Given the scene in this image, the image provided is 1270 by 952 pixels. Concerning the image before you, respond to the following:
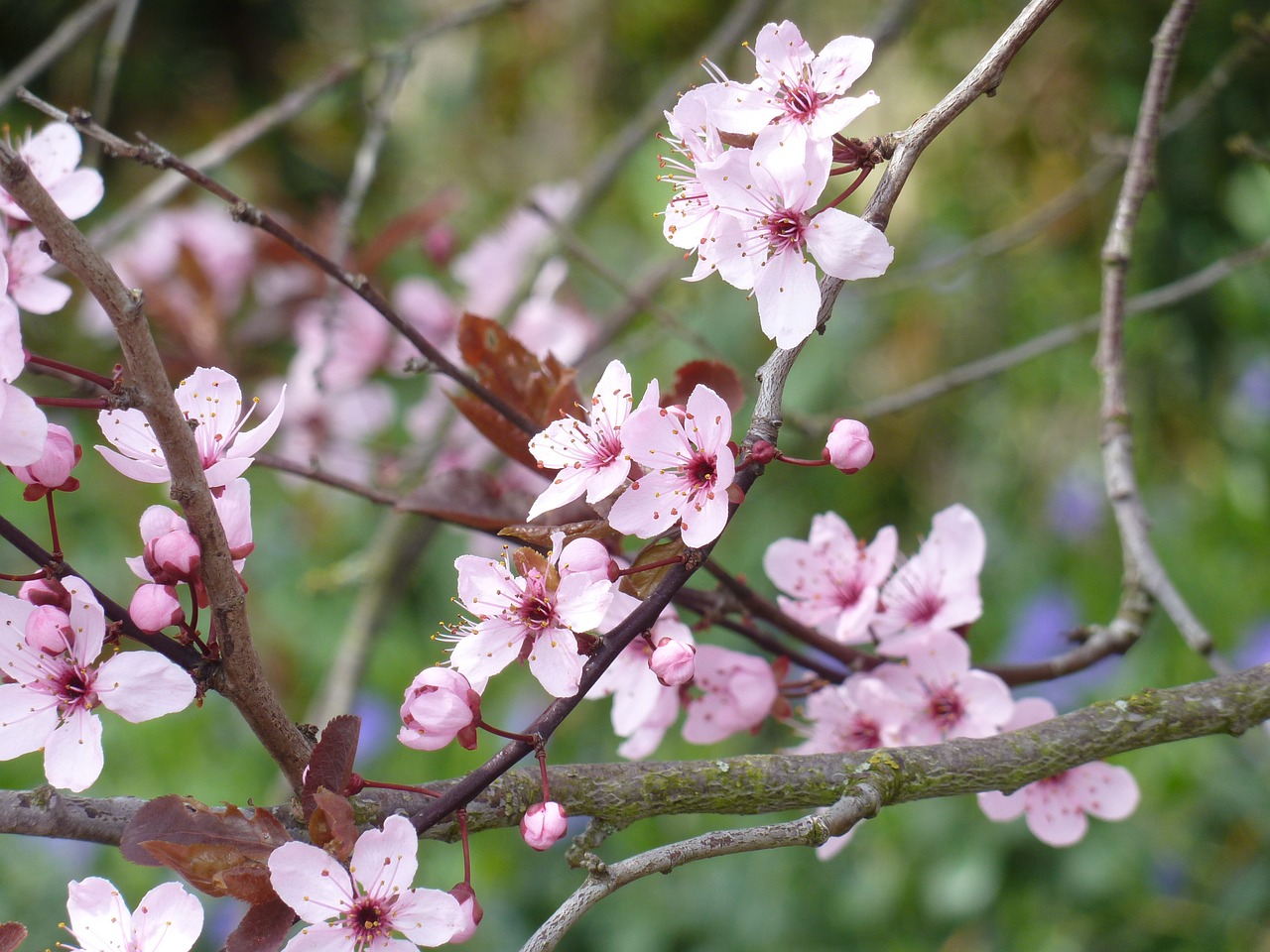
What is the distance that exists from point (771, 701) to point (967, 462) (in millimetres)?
2085

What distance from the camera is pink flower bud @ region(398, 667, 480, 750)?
610 millimetres

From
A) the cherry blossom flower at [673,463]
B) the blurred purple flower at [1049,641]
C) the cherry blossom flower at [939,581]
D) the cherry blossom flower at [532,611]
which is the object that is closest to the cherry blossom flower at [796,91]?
the cherry blossom flower at [673,463]

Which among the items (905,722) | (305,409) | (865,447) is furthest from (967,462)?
(865,447)

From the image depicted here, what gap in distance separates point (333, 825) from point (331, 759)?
1.5 inches

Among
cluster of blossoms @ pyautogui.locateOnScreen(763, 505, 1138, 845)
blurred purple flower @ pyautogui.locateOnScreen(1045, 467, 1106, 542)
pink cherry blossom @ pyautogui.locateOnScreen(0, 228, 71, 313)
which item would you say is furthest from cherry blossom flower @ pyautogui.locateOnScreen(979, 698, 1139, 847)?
blurred purple flower @ pyautogui.locateOnScreen(1045, 467, 1106, 542)

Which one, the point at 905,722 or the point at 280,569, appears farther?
the point at 280,569

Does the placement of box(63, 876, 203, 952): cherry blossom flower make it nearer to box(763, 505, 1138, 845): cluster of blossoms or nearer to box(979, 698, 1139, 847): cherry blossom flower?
box(763, 505, 1138, 845): cluster of blossoms

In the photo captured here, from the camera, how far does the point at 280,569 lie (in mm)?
2691

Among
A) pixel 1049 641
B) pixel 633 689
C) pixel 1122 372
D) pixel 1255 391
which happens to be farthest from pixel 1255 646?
pixel 633 689

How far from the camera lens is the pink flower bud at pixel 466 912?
573 millimetres

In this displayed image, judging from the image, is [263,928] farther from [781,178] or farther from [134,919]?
[781,178]

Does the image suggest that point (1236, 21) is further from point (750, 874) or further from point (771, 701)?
point (750, 874)

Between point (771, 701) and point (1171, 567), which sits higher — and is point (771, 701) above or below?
below

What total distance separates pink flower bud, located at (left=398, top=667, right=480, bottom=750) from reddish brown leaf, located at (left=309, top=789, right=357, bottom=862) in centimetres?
6
